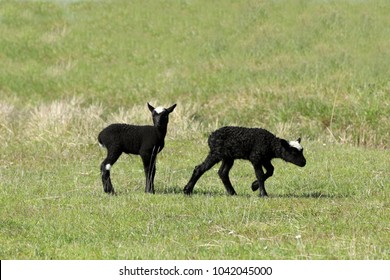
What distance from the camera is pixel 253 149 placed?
15578 mm

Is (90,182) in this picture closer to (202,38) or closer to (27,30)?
(202,38)

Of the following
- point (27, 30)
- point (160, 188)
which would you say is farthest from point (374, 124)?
point (27, 30)

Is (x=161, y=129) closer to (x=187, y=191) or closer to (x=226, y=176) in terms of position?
(x=187, y=191)

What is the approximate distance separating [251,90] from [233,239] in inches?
831

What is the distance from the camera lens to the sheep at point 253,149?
613 inches

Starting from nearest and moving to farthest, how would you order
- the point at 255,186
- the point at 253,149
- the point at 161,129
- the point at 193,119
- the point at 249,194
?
the point at 253,149 < the point at 161,129 < the point at 255,186 < the point at 249,194 < the point at 193,119

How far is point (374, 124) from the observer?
27281 mm

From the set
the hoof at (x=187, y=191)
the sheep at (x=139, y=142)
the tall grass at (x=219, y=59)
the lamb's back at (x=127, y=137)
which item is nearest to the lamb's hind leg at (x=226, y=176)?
the hoof at (x=187, y=191)

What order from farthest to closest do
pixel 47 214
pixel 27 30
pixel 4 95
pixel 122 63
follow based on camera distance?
pixel 27 30 < pixel 122 63 < pixel 4 95 < pixel 47 214

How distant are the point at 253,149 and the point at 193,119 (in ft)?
43.0

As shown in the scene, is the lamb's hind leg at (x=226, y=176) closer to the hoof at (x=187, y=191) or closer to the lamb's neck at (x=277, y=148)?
the hoof at (x=187, y=191)

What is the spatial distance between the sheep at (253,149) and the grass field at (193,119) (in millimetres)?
640

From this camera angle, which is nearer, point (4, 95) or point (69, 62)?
point (4, 95)

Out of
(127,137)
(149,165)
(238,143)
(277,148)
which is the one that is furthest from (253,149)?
(127,137)
